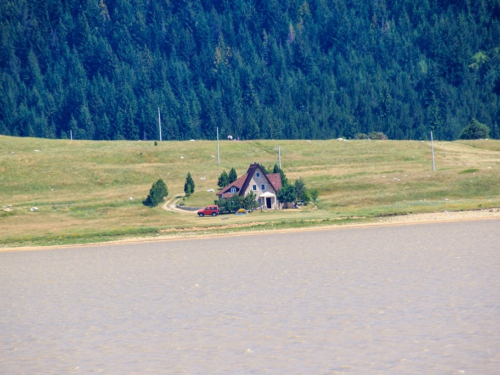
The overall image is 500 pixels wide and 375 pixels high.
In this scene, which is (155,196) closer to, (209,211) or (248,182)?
(248,182)

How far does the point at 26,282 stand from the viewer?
37.9 m

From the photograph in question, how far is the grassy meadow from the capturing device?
64.8 meters

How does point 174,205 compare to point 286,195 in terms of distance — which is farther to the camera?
point 174,205

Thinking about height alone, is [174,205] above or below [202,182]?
below

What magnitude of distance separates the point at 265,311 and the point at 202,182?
80929mm

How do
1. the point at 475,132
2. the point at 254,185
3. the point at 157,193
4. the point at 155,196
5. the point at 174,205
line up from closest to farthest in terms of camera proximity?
the point at 254,185 → the point at 174,205 → the point at 155,196 → the point at 157,193 → the point at 475,132

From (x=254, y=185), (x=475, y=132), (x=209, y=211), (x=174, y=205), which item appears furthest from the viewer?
(x=475, y=132)

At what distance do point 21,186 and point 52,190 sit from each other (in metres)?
5.94

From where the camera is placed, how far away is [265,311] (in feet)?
87.1

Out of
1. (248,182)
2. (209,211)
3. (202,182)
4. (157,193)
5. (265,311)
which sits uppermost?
(202,182)

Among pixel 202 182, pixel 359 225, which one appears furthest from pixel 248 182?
pixel 202 182

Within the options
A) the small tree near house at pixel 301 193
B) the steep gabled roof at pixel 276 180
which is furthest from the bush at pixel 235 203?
the steep gabled roof at pixel 276 180

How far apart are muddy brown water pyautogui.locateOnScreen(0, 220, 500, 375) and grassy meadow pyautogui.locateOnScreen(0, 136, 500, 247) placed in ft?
59.4

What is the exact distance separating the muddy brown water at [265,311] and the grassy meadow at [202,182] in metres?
18.1
